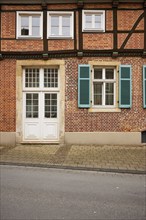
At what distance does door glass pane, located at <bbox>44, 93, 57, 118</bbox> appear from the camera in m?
12.9

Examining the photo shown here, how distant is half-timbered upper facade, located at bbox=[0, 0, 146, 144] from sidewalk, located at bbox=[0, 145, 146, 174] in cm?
166

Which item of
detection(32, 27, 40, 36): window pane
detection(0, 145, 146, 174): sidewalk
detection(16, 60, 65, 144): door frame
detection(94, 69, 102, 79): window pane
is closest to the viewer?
detection(0, 145, 146, 174): sidewalk

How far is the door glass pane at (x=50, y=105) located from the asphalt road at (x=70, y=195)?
564cm

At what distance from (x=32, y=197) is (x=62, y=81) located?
26.7 ft

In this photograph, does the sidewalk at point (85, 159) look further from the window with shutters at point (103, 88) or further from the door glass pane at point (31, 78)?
the door glass pane at point (31, 78)

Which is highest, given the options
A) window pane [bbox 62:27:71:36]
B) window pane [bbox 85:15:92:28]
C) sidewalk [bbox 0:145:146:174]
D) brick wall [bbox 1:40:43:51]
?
window pane [bbox 85:15:92:28]

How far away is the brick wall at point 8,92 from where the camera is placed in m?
12.6

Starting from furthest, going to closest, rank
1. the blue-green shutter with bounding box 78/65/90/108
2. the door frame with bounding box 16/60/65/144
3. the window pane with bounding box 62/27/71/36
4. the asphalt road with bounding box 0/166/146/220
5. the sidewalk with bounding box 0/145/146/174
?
1. the window pane with bounding box 62/27/71/36
2. the door frame with bounding box 16/60/65/144
3. the blue-green shutter with bounding box 78/65/90/108
4. the sidewalk with bounding box 0/145/146/174
5. the asphalt road with bounding box 0/166/146/220

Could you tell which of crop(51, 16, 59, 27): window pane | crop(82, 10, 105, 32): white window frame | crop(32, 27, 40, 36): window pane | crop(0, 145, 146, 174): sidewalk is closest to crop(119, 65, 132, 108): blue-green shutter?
crop(82, 10, 105, 32): white window frame

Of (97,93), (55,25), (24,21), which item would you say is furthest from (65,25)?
(97,93)

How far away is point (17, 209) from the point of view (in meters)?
4.31

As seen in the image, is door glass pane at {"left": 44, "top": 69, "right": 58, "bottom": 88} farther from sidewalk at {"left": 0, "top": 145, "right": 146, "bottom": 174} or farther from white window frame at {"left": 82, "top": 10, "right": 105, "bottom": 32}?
sidewalk at {"left": 0, "top": 145, "right": 146, "bottom": 174}

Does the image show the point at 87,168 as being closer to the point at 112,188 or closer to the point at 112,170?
the point at 112,170

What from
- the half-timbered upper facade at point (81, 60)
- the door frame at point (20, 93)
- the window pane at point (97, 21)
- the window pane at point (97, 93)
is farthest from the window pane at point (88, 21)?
the window pane at point (97, 93)
